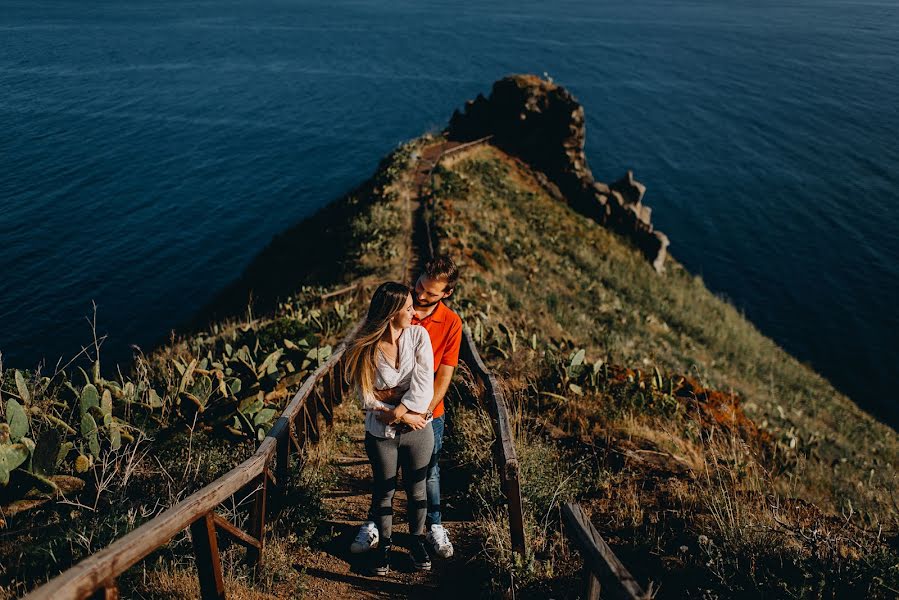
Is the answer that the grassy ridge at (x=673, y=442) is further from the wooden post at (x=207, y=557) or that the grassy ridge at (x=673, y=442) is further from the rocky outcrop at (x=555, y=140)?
the rocky outcrop at (x=555, y=140)

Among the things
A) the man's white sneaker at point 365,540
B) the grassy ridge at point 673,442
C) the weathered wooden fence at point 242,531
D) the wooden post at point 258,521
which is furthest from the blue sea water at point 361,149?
the man's white sneaker at point 365,540

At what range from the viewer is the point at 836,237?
123 feet

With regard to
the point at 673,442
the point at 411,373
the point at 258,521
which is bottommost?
the point at 673,442

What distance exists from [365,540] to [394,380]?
5.26ft

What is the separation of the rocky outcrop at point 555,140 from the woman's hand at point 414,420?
94.5 ft

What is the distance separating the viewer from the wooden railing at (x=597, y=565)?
2865 millimetres

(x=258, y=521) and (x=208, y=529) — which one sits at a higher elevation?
(x=208, y=529)

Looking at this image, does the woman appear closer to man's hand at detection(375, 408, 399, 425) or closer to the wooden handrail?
man's hand at detection(375, 408, 399, 425)

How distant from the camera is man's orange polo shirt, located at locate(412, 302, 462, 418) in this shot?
449cm

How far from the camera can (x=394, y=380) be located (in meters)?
4.17

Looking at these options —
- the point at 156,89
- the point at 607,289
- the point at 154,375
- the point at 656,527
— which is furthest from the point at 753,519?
the point at 156,89

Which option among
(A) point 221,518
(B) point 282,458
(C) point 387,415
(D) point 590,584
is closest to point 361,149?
(B) point 282,458

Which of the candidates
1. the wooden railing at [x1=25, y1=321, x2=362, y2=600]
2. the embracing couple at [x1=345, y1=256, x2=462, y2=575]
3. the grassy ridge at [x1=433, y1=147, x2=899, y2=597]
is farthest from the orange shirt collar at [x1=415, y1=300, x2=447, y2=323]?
the grassy ridge at [x1=433, y1=147, x2=899, y2=597]

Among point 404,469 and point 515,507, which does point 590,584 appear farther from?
point 404,469
